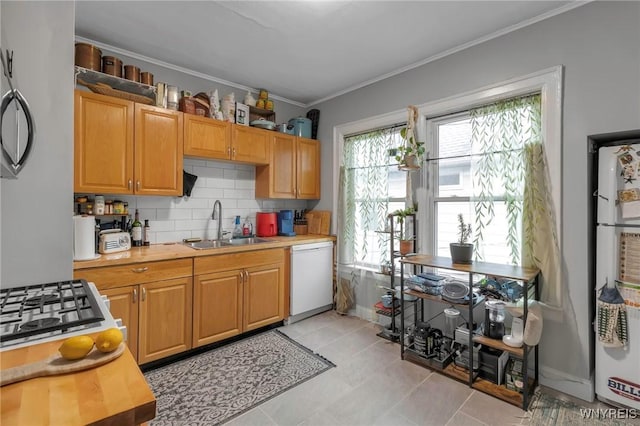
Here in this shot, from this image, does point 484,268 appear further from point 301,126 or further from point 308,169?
point 301,126

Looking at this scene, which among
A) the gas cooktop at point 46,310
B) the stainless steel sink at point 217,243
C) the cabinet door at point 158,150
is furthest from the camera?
the stainless steel sink at point 217,243

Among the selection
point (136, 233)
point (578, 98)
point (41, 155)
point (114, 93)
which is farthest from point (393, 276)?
point (114, 93)

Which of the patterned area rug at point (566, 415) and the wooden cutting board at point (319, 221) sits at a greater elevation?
the wooden cutting board at point (319, 221)

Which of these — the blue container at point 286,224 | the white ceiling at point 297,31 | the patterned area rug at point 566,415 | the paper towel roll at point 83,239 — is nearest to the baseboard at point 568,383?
the patterned area rug at point 566,415

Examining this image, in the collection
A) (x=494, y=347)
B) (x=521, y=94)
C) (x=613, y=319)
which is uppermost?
(x=521, y=94)

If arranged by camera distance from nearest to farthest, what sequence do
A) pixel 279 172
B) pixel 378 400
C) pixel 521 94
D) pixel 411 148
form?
pixel 378 400, pixel 521 94, pixel 411 148, pixel 279 172

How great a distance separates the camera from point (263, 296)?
2994 millimetres

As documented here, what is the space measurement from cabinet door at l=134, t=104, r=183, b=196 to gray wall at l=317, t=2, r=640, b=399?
9.08ft

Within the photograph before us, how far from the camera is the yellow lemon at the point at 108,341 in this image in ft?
2.46

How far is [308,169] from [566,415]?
313cm

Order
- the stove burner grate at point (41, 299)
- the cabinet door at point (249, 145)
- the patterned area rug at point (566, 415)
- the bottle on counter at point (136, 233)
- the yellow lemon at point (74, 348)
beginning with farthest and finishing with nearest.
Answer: the cabinet door at point (249, 145), the bottle on counter at point (136, 233), the patterned area rug at point (566, 415), the stove burner grate at point (41, 299), the yellow lemon at point (74, 348)

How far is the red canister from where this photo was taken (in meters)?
3.56

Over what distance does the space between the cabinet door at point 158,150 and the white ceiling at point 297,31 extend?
60 cm

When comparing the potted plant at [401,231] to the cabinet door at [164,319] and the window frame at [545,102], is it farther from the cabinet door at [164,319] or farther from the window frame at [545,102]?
the cabinet door at [164,319]
